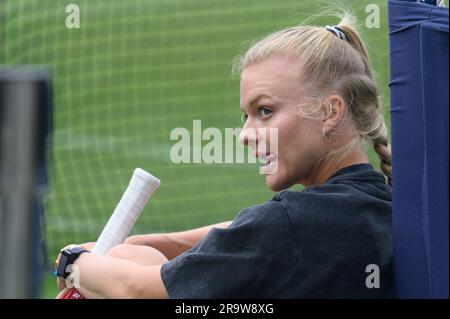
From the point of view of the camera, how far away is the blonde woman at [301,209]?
1.83 metres

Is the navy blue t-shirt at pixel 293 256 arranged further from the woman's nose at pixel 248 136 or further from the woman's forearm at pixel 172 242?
the woman's forearm at pixel 172 242

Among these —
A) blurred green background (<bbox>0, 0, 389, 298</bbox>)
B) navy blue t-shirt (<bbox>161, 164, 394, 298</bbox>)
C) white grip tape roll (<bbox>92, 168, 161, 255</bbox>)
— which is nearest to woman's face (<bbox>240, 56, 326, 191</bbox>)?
navy blue t-shirt (<bbox>161, 164, 394, 298</bbox>)

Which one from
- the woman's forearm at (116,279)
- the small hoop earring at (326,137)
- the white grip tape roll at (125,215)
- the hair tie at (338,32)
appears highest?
the hair tie at (338,32)

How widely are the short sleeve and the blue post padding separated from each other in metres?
0.23

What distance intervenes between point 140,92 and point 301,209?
5.12 metres

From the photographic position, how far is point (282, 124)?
1.99 metres

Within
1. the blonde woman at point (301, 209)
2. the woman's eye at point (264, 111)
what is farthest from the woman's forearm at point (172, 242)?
the woman's eye at point (264, 111)

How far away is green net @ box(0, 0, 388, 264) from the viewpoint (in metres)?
5.53

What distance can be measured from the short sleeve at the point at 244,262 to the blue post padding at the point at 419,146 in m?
0.23

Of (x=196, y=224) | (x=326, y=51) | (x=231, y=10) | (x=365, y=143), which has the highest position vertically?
(x=231, y=10)
